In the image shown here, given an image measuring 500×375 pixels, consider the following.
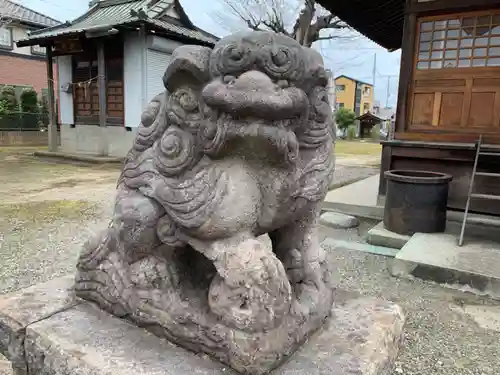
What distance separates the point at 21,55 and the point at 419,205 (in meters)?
17.1

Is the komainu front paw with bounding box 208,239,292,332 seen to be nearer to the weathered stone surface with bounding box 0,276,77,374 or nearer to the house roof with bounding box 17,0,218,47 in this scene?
the weathered stone surface with bounding box 0,276,77,374

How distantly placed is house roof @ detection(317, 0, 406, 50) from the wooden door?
0.83 meters

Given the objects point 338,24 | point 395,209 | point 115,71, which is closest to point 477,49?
point 395,209

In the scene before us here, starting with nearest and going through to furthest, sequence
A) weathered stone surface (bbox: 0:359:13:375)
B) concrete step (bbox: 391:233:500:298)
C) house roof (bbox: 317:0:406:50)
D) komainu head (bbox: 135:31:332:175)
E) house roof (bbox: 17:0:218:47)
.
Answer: komainu head (bbox: 135:31:332:175) < weathered stone surface (bbox: 0:359:13:375) < concrete step (bbox: 391:233:500:298) < house roof (bbox: 317:0:406:50) < house roof (bbox: 17:0:218:47)

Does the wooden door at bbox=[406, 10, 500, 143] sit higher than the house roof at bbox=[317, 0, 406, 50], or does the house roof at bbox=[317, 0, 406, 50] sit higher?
the house roof at bbox=[317, 0, 406, 50]

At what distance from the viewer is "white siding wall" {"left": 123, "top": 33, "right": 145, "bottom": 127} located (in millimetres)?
9547

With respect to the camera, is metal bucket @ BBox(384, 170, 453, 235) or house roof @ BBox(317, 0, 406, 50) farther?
house roof @ BBox(317, 0, 406, 50)

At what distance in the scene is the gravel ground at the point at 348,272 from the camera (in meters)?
2.07

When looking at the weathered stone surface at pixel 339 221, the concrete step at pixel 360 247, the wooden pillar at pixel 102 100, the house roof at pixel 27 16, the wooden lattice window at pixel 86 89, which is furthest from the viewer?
the house roof at pixel 27 16

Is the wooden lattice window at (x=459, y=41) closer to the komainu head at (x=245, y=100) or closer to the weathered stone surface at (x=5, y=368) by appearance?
the komainu head at (x=245, y=100)

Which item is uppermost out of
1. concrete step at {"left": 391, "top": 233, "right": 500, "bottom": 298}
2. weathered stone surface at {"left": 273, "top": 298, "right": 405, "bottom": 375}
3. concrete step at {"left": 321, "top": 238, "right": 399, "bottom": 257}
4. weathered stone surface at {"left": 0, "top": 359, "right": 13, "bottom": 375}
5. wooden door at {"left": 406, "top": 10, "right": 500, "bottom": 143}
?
wooden door at {"left": 406, "top": 10, "right": 500, "bottom": 143}

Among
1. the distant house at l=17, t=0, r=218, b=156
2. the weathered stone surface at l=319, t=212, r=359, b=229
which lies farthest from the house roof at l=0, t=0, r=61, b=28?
the weathered stone surface at l=319, t=212, r=359, b=229

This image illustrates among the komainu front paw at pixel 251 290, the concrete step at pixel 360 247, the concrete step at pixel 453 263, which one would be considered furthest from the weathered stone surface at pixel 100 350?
the concrete step at pixel 360 247

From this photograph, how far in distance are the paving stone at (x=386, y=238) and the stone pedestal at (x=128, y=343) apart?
2313 millimetres
